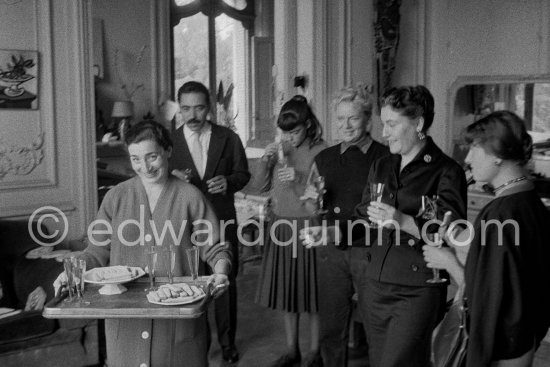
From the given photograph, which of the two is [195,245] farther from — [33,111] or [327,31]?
[327,31]

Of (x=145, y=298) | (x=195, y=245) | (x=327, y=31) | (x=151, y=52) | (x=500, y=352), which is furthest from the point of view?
(x=151, y=52)

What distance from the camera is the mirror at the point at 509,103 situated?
5266 millimetres

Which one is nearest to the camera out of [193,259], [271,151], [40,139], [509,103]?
[193,259]

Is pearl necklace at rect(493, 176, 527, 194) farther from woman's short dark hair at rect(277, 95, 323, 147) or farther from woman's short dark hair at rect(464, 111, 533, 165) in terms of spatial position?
woman's short dark hair at rect(277, 95, 323, 147)

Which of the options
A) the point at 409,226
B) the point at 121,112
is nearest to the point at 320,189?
the point at 409,226

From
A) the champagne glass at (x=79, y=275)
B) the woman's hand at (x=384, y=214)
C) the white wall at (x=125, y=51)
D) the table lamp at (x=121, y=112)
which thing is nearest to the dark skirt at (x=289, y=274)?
the woman's hand at (x=384, y=214)

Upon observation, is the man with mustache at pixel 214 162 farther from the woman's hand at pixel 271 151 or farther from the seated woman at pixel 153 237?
the seated woman at pixel 153 237

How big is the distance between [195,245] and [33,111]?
84.8 inches

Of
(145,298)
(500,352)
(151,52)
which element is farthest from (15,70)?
(151,52)

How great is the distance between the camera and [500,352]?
78.0 inches

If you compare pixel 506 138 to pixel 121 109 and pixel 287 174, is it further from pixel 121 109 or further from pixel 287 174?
pixel 121 109

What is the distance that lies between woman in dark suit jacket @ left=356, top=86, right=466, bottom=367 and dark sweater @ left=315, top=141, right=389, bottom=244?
22.4 inches

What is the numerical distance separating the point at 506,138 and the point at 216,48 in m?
8.03

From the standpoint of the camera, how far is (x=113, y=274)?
7.39 feet
